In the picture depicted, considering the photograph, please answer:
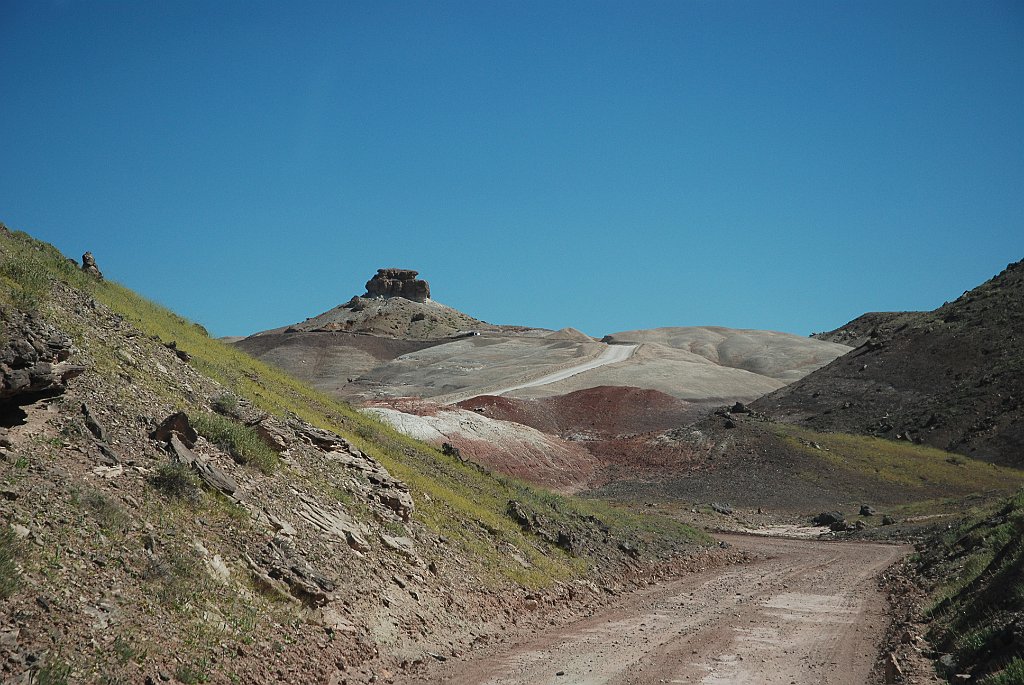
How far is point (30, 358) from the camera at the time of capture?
10.6m

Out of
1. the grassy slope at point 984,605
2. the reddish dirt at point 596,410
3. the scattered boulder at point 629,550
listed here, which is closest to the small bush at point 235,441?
the grassy slope at point 984,605

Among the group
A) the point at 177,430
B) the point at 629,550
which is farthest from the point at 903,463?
the point at 177,430

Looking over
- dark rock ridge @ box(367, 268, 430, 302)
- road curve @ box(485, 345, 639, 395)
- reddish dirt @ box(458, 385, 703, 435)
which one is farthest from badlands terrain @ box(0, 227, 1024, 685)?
dark rock ridge @ box(367, 268, 430, 302)

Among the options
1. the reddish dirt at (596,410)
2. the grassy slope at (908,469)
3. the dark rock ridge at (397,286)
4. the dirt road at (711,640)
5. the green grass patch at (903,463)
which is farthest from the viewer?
the dark rock ridge at (397,286)

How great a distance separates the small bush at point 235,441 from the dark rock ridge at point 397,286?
161630 millimetres

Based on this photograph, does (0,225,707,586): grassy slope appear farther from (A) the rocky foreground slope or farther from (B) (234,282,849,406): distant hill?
(B) (234,282,849,406): distant hill

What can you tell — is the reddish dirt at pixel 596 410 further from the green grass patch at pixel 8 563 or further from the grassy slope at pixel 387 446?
the green grass patch at pixel 8 563

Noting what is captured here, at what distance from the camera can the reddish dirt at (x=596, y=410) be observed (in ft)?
226

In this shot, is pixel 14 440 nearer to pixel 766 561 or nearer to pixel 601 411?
pixel 766 561

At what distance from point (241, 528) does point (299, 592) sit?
1.28 metres

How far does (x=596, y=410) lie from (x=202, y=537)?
63065mm

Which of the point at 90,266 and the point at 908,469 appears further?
the point at 908,469

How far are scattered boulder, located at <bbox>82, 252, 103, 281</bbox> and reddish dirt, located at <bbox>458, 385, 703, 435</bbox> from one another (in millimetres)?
43523

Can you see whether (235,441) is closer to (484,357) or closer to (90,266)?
(90,266)
